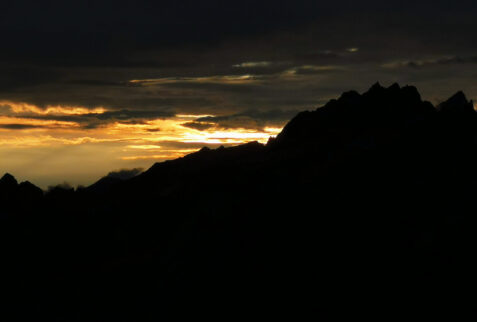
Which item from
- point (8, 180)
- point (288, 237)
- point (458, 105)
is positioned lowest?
point (288, 237)

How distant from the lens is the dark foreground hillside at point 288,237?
6894 cm

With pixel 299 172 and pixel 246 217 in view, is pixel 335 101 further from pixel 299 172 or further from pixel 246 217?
pixel 246 217

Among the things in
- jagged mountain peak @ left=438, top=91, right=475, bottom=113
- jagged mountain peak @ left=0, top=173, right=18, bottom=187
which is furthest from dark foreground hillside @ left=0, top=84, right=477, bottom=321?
jagged mountain peak @ left=0, top=173, right=18, bottom=187

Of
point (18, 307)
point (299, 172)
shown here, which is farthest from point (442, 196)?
point (18, 307)

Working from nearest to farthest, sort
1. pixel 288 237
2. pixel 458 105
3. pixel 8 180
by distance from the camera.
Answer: pixel 288 237 < pixel 458 105 < pixel 8 180

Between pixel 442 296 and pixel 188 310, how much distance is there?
27.3m

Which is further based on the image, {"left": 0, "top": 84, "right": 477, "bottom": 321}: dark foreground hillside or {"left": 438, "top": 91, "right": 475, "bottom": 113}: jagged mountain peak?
{"left": 438, "top": 91, "right": 475, "bottom": 113}: jagged mountain peak

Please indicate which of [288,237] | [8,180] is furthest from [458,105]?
[8,180]

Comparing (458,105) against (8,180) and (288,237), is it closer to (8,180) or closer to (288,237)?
(288,237)

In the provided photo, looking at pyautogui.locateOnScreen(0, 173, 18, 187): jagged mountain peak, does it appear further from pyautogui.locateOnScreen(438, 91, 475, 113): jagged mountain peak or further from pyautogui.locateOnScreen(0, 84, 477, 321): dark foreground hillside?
pyautogui.locateOnScreen(438, 91, 475, 113): jagged mountain peak

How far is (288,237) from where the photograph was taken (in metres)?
71.9

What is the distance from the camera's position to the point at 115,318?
69.6 metres

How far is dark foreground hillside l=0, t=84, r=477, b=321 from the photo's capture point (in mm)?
68938

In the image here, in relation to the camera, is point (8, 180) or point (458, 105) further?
point (8, 180)
